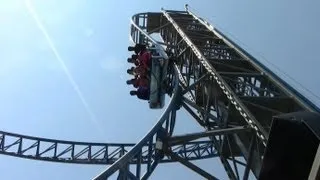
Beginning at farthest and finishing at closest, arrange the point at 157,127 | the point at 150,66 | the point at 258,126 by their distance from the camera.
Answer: the point at 150,66 → the point at 157,127 → the point at 258,126

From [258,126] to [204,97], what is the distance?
15.9 ft

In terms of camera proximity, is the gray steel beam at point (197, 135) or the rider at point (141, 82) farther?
the rider at point (141, 82)

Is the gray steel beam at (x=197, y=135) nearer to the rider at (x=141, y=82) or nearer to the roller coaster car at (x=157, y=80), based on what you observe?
the roller coaster car at (x=157, y=80)

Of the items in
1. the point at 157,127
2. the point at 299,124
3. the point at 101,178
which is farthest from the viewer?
the point at 157,127

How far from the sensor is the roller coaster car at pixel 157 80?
14394mm

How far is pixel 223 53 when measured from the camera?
55.9 ft

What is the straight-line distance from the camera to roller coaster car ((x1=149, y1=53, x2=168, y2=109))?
14394 millimetres

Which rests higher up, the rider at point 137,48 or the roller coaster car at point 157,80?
the rider at point 137,48

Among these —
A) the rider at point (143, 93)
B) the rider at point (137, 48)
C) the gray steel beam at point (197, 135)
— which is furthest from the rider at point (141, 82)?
the gray steel beam at point (197, 135)

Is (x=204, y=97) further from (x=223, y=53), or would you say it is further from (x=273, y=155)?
(x=273, y=155)

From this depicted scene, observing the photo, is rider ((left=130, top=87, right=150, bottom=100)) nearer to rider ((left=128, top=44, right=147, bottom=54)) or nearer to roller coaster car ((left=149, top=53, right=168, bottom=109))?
roller coaster car ((left=149, top=53, right=168, bottom=109))

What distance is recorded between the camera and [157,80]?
14.4 m

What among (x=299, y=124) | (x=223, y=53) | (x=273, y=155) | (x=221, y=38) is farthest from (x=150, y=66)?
(x=299, y=124)

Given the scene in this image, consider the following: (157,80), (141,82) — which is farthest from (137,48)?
(157,80)
